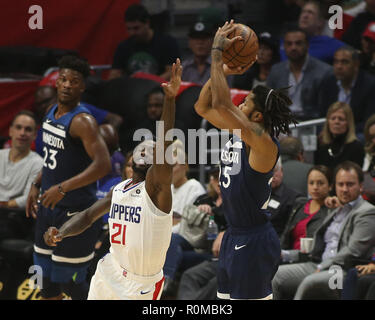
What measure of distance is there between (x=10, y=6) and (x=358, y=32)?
14.1 feet

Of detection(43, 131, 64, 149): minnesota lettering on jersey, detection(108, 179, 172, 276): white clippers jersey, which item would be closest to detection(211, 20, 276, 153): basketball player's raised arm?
detection(108, 179, 172, 276): white clippers jersey

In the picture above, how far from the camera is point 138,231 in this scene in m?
4.76

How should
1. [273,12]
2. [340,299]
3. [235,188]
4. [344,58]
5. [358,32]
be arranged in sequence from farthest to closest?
1. [273,12]
2. [358,32]
3. [344,58]
4. [340,299]
5. [235,188]

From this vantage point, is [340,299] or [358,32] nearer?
[340,299]

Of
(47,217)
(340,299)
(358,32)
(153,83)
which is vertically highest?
(358,32)

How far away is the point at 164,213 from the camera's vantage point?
15.5 feet

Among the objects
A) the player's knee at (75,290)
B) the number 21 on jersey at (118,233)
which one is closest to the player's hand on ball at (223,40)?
the number 21 on jersey at (118,233)

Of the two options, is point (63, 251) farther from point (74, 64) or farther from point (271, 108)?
point (271, 108)

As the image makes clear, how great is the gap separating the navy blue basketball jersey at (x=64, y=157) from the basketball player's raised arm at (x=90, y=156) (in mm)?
63

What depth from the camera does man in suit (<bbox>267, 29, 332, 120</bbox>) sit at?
8.71m

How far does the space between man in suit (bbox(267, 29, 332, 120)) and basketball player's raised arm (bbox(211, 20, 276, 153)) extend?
3878 mm

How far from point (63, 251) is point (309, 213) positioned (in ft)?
6.91

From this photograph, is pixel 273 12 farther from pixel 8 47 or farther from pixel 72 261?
pixel 72 261

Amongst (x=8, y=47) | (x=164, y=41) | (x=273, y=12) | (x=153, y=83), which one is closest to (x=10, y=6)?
(x=8, y=47)
